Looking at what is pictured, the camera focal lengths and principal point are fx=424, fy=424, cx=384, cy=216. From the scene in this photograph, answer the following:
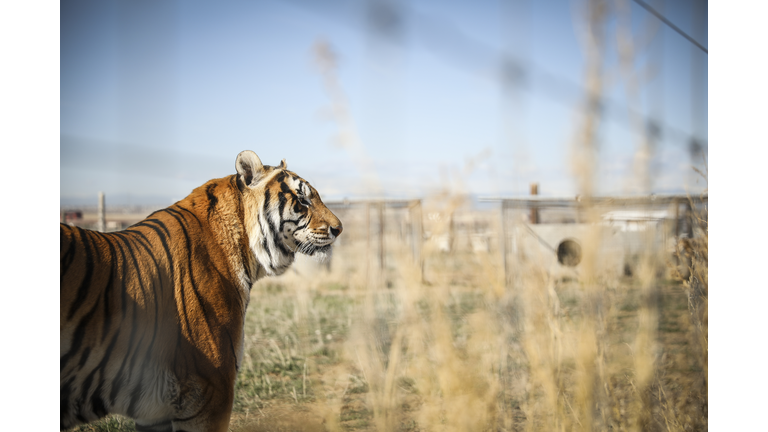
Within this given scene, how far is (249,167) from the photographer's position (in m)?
2.35

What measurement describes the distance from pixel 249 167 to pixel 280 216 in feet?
1.06

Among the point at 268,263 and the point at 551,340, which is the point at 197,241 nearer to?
the point at 268,263

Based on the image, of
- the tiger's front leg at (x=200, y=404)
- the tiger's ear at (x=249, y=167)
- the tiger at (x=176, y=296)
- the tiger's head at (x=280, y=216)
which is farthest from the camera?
the tiger's head at (x=280, y=216)

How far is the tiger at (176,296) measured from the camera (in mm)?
1836

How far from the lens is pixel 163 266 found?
6.88 feet

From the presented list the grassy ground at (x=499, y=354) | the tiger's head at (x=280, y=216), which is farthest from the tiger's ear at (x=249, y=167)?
the grassy ground at (x=499, y=354)

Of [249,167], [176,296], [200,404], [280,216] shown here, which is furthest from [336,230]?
[200,404]

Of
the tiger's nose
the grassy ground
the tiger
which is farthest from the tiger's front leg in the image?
the tiger's nose

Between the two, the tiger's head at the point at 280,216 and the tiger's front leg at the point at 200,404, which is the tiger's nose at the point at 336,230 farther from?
the tiger's front leg at the point at 200,404

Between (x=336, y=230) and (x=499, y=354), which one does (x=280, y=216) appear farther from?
(x=499, y=354)

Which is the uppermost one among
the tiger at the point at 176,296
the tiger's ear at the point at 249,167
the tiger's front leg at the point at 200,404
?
the tiger's ear at the point at 249,167

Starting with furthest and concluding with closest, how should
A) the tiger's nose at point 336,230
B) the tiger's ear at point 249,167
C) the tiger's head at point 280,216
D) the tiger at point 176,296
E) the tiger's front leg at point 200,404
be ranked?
the tiger's nose at point 336,230 < the tiger's head at point 280,216 < the tiger's ear at point 249,167 < the tiger's front leg at point 200,404 < the tiger at point 176,296

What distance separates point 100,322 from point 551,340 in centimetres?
226
